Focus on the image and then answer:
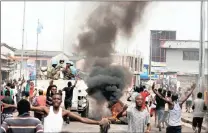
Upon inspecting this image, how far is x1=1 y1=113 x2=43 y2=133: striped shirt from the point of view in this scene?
5.09 m

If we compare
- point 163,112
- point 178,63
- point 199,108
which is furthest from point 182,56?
point 199,108

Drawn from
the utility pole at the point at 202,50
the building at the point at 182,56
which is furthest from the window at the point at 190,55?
the utility pole at the point at 202,50

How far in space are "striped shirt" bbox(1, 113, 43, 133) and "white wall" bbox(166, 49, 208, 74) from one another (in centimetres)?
3550

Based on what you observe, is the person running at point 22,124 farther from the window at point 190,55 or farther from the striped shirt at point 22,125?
the window at point 190,55

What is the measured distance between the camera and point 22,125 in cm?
510

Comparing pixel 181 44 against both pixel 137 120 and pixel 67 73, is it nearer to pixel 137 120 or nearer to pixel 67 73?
pixel 67 73

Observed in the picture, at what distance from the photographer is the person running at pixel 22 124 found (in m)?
5.09

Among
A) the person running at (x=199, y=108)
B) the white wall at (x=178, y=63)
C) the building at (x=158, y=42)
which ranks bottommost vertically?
the person running at (x=199, y=108)

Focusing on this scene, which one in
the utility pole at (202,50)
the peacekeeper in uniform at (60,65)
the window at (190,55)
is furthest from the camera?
the window at (190,55)

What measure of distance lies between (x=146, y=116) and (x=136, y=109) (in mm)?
171

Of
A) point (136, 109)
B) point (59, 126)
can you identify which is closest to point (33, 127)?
point (59, 126)

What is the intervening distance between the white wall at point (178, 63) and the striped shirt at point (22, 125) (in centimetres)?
3550

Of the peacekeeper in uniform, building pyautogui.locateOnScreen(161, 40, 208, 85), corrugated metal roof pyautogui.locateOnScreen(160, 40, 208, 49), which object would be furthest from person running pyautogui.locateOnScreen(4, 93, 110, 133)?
corrugated metal roof pyautogui.locateOnScreen(160, 40, 208, 49)

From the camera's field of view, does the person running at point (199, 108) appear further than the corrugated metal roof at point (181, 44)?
No
